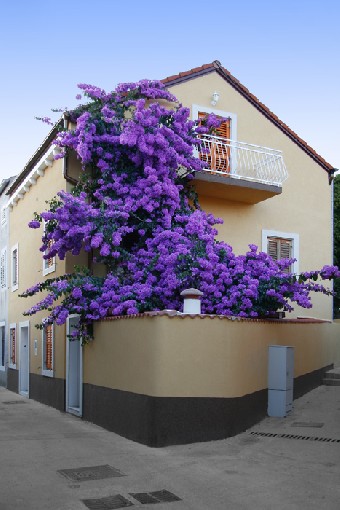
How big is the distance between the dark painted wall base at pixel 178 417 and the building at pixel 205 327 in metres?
0.02

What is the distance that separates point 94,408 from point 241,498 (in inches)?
247

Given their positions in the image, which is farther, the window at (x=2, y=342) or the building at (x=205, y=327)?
the window at (x=2, y=342)

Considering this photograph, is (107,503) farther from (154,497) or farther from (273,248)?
(273,248)

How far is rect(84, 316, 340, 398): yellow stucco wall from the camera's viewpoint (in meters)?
10.1

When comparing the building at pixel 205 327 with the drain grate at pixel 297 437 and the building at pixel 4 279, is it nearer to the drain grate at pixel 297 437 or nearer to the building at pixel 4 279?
the drain grate at pixel 297 437

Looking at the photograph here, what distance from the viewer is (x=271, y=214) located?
16953 mm

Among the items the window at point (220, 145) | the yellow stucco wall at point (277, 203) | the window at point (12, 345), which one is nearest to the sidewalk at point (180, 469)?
the yellow stucco wall at point (277, 203)

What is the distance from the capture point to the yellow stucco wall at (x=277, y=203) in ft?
53.0

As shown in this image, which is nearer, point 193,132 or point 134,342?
point 134,342

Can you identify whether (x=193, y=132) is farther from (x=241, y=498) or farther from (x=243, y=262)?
(x=241, y=498)

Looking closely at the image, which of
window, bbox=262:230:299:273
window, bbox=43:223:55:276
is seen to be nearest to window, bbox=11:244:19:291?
window, bbox=43:223:55:276

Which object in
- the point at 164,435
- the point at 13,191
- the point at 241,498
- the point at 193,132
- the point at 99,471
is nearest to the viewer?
the point at 241,498

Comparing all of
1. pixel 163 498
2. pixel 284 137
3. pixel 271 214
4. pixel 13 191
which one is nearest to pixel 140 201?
pixel 271 214

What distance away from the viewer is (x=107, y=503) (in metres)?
6.95
